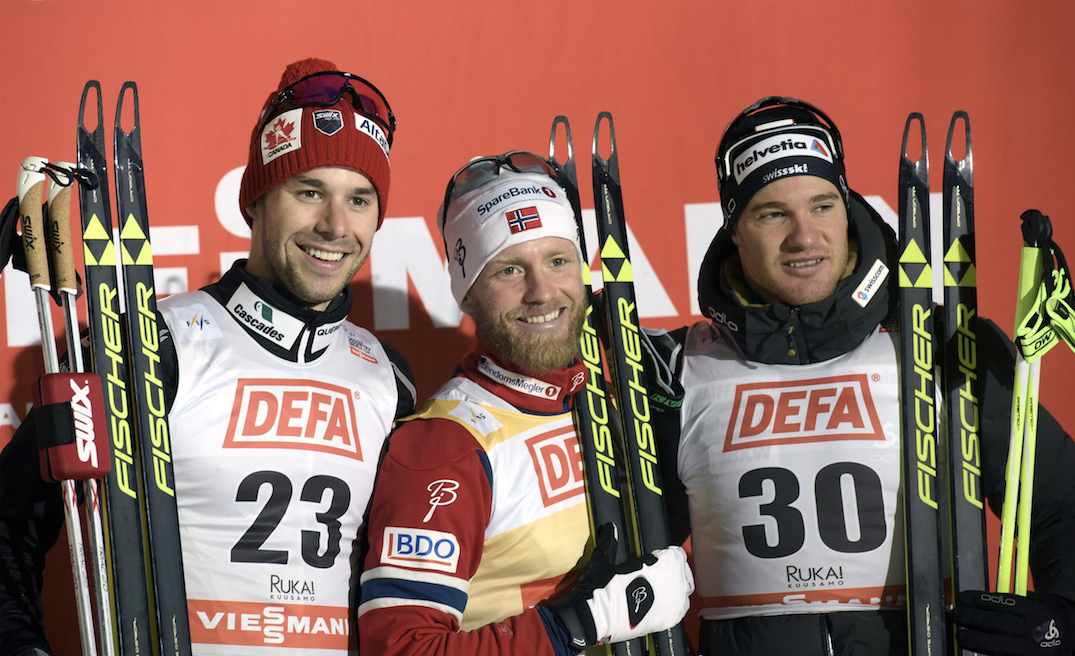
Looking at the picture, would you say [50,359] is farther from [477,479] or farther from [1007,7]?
[1007,7]

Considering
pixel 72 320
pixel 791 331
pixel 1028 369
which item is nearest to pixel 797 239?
pixel 791 331

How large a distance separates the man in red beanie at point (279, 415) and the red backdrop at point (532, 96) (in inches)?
30.2

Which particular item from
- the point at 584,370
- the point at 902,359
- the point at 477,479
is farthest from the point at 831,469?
the point at 477,479

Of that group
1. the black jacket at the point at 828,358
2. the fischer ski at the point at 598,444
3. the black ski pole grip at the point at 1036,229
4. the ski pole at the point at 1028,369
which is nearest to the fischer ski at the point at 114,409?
the fischer ski at the point at 598,444

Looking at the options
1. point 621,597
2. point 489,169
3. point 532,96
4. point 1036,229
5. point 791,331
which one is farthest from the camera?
point 532,96

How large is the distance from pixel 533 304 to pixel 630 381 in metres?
0.35

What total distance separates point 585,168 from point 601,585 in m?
1.66

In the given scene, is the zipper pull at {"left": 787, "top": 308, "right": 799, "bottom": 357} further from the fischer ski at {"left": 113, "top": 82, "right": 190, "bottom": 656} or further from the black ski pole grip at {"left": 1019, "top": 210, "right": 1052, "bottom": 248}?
the fischer ski at {"left": 113, "top": 82, "right": 190, "bottom": 656}

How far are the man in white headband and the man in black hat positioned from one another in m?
0.22

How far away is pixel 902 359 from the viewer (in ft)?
6.70

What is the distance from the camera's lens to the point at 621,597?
178 centimetres

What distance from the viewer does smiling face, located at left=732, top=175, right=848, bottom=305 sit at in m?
2.06

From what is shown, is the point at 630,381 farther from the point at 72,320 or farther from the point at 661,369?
the point at 72,320

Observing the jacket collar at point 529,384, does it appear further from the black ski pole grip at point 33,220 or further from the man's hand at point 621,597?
the black ski pole grip at point 33,220
